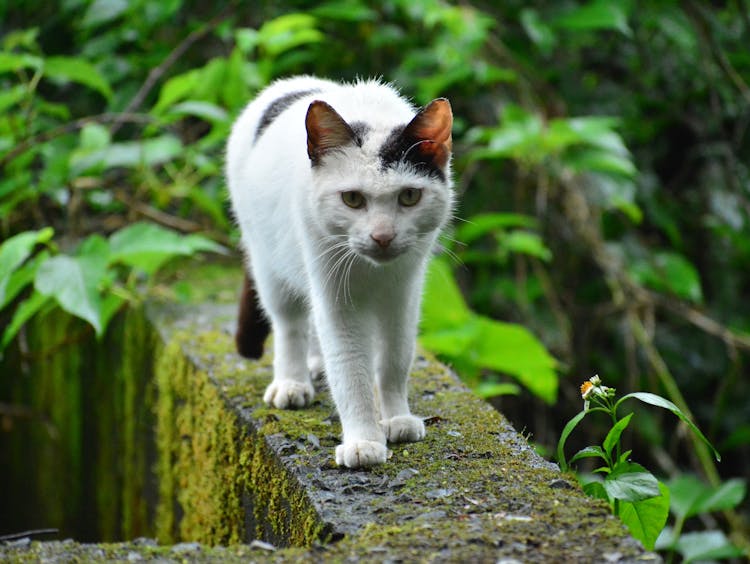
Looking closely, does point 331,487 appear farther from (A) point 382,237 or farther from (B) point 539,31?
(B) point 539,31

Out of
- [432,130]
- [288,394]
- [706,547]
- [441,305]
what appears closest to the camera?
[432,130]

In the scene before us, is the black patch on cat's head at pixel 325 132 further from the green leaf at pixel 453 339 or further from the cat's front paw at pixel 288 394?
the green leaf at pixel 453 339

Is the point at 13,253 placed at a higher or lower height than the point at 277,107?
lower

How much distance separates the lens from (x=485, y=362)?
4047 mm

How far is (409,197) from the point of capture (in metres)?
2.54

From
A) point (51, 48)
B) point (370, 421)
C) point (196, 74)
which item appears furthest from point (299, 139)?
point (51, 48)

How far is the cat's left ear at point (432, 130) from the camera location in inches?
97.6

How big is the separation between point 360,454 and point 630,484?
718 millimetres

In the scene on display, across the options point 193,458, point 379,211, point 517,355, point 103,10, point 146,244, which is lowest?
point 193,458

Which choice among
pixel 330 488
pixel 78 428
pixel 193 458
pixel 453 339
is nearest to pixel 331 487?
pixel 330 488

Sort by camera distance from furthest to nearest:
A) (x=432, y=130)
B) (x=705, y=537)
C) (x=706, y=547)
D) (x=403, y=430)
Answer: (x=705, y=537) < (x=706, y=547) < (x=403, y=430) < (x=432, y=130)

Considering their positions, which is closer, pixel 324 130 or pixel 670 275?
pixel 324 130

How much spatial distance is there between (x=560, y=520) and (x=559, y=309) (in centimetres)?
314

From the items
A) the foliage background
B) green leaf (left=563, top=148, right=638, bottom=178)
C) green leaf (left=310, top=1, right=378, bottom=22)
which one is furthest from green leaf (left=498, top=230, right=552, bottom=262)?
green leaf (left=310, top=1, right=378, bottom=22)
